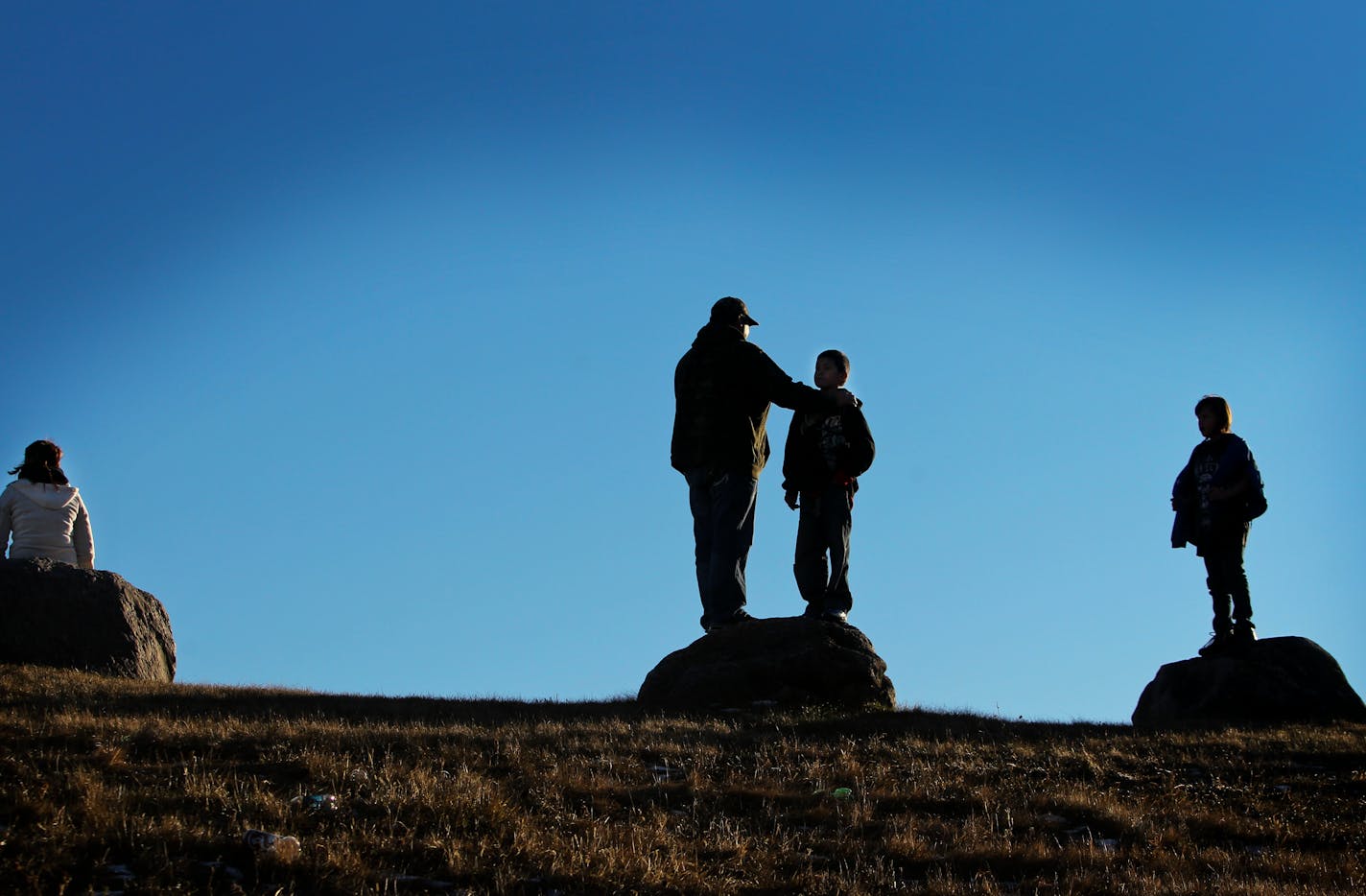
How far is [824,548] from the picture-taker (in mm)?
15570

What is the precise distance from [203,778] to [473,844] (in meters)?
1.98

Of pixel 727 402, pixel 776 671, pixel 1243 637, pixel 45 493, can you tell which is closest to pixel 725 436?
pixel 727 402

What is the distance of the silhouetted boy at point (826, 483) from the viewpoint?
15.2 meters

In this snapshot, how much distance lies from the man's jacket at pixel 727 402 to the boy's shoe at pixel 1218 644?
5018 mm

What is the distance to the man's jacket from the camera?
15.6 meters

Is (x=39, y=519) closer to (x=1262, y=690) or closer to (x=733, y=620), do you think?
(x=733, y=620)

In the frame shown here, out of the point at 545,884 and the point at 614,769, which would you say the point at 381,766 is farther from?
the point at 545,884

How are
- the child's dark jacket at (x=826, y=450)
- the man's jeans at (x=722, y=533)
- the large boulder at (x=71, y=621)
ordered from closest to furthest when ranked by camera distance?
the child's dark jacket at (x=826, y=450) < the man's jeans at (x=722, y=533) < the large boulder at (x=71, y=621)

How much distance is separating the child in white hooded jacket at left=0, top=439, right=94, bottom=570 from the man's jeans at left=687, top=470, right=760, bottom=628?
23.2 ft

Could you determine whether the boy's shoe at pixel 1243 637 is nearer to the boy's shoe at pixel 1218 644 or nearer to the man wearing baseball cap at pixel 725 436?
the boy's shoe at pixel 1218 644

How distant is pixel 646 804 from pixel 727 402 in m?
6.89

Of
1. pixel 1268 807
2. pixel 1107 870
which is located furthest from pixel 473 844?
pixel 1268 807

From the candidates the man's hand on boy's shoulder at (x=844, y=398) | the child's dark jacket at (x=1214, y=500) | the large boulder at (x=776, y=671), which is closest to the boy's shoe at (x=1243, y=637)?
the child's dark jacket at (x=1214, y=500)

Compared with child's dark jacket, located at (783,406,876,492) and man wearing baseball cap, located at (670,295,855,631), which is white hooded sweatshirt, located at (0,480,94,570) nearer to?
man wearing baseball cap, located at (670,295,855,631)
